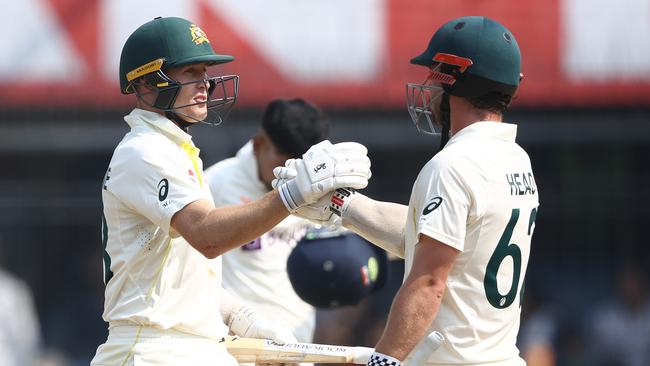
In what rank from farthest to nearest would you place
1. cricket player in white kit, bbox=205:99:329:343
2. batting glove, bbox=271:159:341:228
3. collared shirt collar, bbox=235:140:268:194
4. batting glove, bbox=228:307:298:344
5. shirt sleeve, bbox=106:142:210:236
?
1. collared shirt collar, bbox=235:140:268:194
2. cricket player in white kit, bbox=205:99:329:343
3. batting glove, bbox=228:307:298:344
4. batting glove, bbox=271:159:341:228
5. shirt sleeve, bbox=106:142:210:236

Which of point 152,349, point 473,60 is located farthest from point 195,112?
point 473,60

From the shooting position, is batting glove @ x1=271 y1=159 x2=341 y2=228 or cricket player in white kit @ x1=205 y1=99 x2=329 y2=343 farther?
cricket player in white kit @ x1=205 y1=99 x2=329 y2=343

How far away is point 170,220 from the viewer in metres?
4.79

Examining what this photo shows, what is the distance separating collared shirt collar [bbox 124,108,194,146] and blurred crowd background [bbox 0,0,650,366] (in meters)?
5.18

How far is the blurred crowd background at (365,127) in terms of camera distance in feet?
33.8

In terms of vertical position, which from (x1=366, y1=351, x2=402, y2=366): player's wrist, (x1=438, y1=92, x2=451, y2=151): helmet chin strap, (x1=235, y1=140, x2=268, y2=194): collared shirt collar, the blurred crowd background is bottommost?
the blurred crowd background

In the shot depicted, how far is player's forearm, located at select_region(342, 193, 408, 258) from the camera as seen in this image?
504cm

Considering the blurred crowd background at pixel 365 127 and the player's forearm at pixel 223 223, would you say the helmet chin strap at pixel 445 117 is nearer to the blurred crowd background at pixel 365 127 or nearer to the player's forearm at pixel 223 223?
the player's forearm at pixel 223 223

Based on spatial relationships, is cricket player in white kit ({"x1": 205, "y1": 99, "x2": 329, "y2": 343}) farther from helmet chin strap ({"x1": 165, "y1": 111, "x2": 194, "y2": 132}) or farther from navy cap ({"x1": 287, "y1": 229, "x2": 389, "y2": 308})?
helmet chin strap ({"x1": 165, "y1": 111, "x2": 194, "y2": 132})

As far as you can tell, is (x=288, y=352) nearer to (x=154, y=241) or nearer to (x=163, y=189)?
(x=154, y=241)

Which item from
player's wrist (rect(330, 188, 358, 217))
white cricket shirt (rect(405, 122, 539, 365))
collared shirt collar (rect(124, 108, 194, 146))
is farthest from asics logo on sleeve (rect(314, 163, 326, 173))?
collared shirt collar (rect(124, 108, 194, 146))

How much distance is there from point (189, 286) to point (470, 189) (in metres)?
1.17

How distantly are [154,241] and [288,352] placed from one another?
2.33ft

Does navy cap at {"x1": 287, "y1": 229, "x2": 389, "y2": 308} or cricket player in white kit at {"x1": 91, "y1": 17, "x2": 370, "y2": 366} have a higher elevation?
cricket player in white kit at {"x1": 91, "y1": 17, "x2": 370, "y2": 366}
